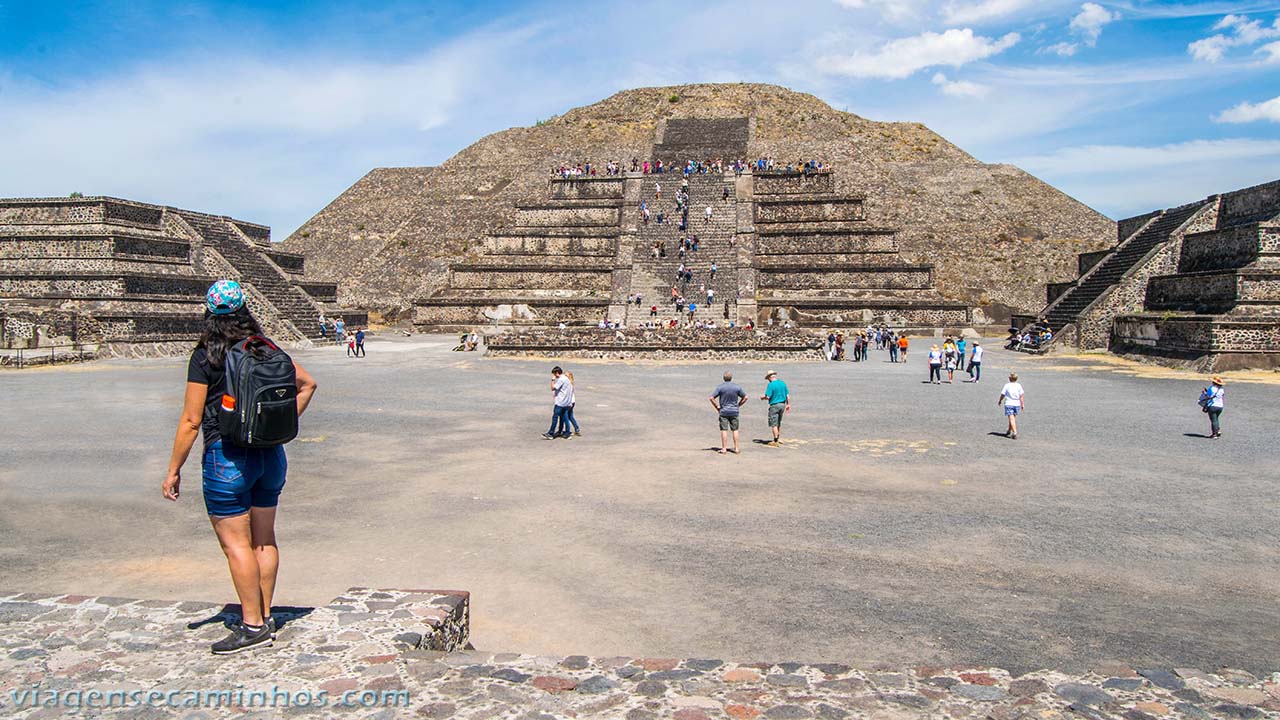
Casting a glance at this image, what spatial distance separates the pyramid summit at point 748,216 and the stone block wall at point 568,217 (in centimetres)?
10

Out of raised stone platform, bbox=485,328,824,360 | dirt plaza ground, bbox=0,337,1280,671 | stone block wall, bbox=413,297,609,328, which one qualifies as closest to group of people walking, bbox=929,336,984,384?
dirt plaza ground, bbox=0,337,1280,671

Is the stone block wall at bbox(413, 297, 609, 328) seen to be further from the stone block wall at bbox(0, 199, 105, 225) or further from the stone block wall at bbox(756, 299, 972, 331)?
the stone block wall at bbox(0, 199, 105, 225)

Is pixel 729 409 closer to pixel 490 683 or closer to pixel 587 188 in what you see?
pixel 490 683

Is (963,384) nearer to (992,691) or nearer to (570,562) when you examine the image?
(570,562)

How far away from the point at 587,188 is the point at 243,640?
4330 centimetres

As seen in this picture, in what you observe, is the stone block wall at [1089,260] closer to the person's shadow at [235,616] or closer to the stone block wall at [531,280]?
the stone block wall at [531,280]

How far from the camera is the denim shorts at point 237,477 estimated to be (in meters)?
4.29

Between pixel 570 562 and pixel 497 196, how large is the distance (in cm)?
4380

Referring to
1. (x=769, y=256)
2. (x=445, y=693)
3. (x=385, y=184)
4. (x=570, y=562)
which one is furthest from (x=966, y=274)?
(x=445, y=693)

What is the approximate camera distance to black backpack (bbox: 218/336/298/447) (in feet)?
13.8

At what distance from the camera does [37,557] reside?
714cm

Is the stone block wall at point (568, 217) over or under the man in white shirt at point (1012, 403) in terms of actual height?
over

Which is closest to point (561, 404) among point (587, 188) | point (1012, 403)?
point (1012, 403)

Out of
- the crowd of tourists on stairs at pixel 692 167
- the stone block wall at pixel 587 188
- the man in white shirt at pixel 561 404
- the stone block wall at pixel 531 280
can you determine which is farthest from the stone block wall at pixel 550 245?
the man in white shirt at pixel 561 404
